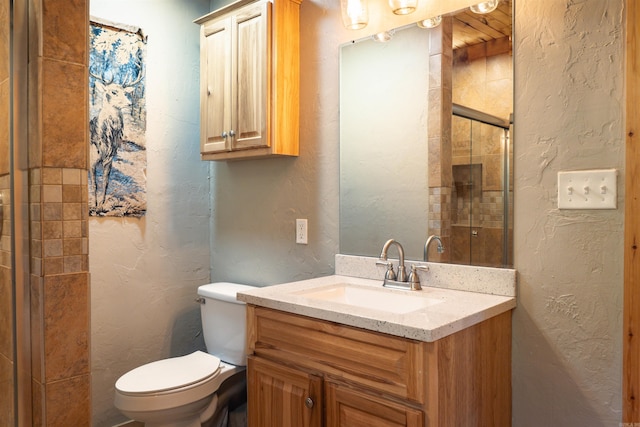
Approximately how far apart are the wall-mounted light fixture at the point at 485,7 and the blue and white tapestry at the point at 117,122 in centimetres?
166

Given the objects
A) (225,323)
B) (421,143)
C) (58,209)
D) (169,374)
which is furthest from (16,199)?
(421,143)

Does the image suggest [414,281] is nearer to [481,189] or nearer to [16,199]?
[481,189]

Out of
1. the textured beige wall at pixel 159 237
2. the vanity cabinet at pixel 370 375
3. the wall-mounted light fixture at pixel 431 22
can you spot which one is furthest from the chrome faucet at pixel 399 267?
the textured beige wall at pixel 159 237

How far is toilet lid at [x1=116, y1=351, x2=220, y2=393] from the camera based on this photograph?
1.95m

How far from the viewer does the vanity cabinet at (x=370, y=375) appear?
124cm

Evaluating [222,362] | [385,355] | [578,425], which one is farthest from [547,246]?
[222,362]

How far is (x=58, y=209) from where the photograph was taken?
126 cm

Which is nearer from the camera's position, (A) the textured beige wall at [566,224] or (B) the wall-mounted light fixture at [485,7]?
(A) the textured beige wall at [566,224]

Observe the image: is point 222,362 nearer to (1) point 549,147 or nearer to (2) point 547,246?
(2) point 547,246

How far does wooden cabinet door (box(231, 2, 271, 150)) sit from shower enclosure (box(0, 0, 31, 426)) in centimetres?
103

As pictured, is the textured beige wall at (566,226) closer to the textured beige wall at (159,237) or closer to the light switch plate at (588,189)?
the light switch plate at (588,189)

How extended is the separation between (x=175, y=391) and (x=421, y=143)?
1409 millimetres

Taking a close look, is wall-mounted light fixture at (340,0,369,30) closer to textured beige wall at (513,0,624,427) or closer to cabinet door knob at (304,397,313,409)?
textured beige wall at (513,0,624,427)

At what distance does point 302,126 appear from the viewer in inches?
88.2
